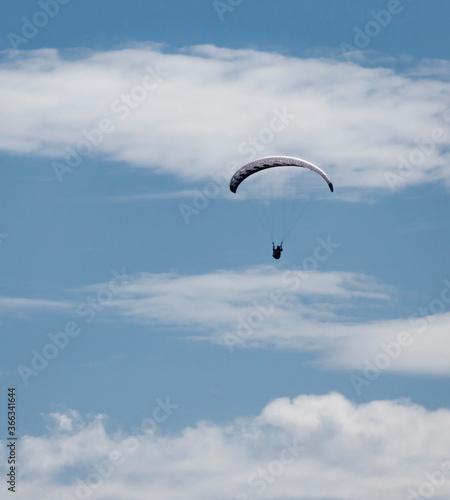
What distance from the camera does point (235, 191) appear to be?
176m

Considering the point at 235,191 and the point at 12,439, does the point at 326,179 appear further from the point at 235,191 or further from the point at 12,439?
the point at 12,439

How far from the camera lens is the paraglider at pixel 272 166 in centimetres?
16900

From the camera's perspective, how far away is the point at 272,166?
171000mm

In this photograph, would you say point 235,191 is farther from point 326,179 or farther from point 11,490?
point 11,490

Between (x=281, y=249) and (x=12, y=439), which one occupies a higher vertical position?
(x=281, y=249)

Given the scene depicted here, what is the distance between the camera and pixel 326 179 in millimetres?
169000

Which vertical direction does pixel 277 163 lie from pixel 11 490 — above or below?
above

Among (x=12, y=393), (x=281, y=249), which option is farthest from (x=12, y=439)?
(x=281, y=249)

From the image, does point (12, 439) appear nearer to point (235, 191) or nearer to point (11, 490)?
point (11, 490)

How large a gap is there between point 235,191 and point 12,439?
111ft

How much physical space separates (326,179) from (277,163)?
512 cm

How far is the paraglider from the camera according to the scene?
16900cm

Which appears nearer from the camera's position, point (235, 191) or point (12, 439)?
point (12, 439)

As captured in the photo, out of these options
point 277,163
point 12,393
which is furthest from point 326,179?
point 12,393
